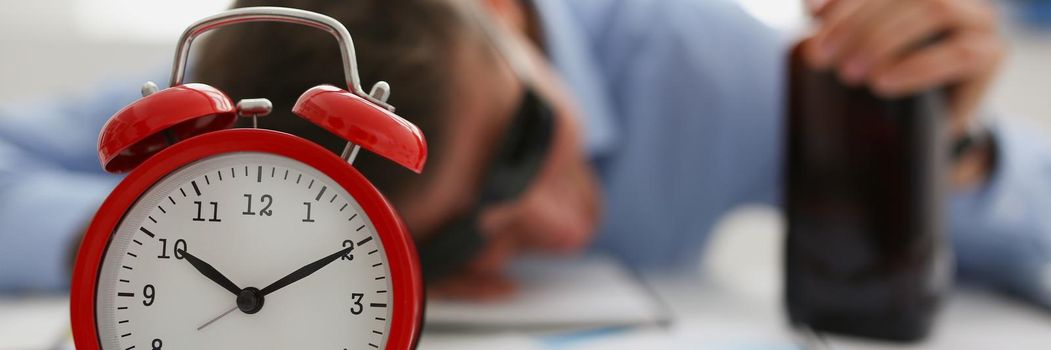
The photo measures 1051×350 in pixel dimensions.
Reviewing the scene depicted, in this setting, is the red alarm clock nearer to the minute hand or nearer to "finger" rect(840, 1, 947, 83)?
the minute hand

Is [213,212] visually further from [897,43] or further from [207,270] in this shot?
[897,43]

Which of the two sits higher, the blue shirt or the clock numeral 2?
the blue shirt

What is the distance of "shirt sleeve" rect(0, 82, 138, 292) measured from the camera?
0.67 metres

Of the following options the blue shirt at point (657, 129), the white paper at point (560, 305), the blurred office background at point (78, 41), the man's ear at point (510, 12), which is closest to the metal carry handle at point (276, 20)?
the white paper at point (560, 305)

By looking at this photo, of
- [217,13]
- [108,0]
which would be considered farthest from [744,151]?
[108,0]

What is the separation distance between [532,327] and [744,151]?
0.46 m

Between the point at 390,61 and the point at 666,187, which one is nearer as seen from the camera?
the point at 390,61

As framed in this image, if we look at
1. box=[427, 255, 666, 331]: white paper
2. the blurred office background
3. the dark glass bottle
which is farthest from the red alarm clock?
the blurred office background

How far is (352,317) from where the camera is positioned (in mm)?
302

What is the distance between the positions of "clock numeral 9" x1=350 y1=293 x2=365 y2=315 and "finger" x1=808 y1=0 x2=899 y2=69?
32cm

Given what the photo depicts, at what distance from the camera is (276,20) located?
0.30 metres

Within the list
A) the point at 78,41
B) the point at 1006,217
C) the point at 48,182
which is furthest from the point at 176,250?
the point at 78,41

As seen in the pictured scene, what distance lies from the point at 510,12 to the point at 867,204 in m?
0.33

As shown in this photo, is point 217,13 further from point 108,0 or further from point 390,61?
point 108,0
